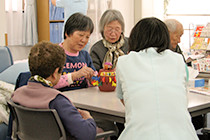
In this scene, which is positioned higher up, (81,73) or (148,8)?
(148,8)

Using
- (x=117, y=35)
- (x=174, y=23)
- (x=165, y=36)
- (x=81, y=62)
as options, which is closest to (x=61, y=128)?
(x=165, y=36)

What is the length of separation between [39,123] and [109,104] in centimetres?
46

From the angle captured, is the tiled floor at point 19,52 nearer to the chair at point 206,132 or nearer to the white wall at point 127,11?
the white wall at point 127,11

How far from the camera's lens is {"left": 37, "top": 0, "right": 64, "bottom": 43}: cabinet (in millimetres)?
Answer: 4797

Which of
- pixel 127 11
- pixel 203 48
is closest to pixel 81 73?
pixel 203 48

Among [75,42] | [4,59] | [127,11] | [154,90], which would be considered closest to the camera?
[154,90]

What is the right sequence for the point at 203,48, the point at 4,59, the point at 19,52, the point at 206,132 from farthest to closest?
the point at 19,52 → the point at 203,48 → the point at 4,59 → the point at 206,132

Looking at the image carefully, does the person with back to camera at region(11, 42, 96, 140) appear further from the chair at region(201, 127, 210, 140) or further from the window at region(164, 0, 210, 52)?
the window at region(164, 0, 210, 52)

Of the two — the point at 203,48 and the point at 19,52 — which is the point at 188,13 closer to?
the point at 203,48

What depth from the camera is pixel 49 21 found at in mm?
4848

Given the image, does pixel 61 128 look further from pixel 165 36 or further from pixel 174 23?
pixel 174 23

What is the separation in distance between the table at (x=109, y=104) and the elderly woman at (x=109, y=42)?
28.5 inches

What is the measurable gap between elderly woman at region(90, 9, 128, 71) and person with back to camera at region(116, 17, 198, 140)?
1.17m

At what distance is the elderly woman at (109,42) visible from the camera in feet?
8.57
